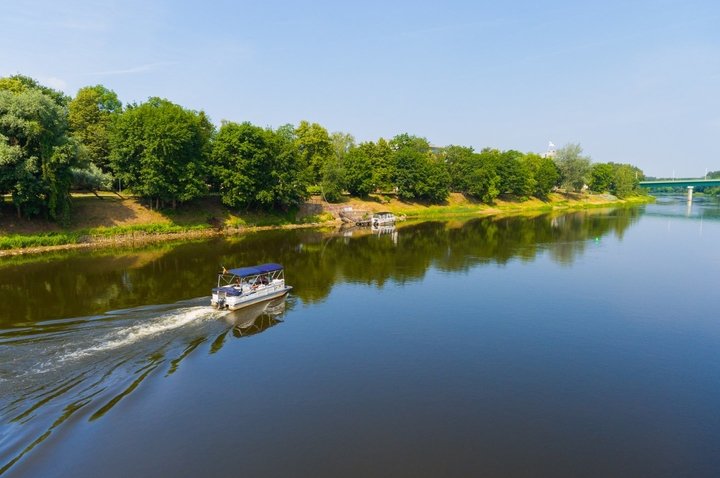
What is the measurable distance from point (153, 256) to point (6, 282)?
15775mm

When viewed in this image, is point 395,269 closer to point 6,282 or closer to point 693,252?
point 6,282

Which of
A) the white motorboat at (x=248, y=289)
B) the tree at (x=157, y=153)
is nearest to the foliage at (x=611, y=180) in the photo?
the tree at (x=157, y=153)

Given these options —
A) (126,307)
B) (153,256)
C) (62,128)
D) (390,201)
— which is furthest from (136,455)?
(390,201)

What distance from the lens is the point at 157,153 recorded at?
7012 cm

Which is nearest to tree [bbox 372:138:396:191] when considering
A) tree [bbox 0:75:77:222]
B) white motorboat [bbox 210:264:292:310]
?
tree [bbox 0:75:77:222]

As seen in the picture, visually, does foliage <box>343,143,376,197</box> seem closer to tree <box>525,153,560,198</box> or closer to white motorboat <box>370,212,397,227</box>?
white motorboat <box>370,212,397,227</box>

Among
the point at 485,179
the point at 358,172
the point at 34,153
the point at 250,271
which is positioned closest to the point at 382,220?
the point at 358,172

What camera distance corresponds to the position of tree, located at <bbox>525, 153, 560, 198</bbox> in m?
150

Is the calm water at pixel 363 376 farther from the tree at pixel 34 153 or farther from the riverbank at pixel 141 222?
the tree at pixel 34 153

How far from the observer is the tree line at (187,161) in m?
55.7

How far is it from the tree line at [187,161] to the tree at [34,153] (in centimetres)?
12

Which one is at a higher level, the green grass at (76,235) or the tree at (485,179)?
the tree at (485,179)

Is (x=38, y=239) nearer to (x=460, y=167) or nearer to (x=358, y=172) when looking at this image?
(x=358, y=172)

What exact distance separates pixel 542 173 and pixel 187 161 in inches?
4612
